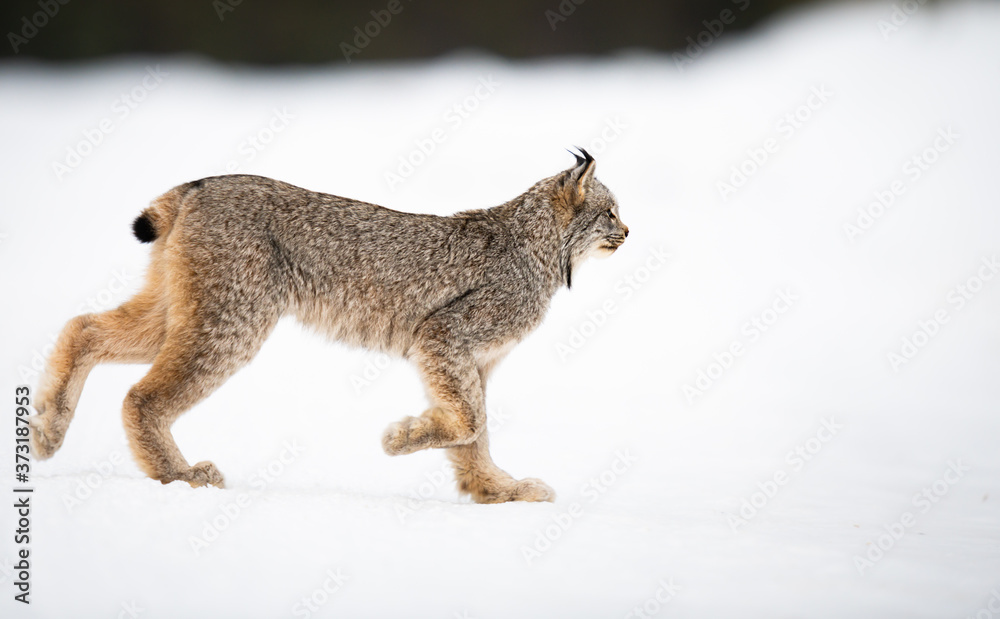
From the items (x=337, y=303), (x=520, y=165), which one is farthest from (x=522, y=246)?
(x=520, y=165)

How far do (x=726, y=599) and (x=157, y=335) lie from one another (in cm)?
298

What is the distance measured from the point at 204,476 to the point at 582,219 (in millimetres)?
2395

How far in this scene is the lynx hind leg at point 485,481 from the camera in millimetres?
4902

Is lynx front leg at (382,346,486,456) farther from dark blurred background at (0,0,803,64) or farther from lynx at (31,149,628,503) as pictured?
dark blurred background at (0,0,803,64)

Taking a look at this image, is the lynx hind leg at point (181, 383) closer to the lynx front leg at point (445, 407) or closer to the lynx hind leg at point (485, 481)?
the lynx front leg at point (445, 407)

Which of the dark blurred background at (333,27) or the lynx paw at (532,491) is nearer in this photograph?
the lynx paw at (532,491)

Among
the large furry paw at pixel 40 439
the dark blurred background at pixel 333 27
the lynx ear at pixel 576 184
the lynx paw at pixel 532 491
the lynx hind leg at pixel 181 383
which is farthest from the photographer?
the dark blurred background at pixel 333 27

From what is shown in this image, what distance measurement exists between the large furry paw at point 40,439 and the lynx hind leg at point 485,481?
1947 millimetres

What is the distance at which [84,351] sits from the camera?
457cm

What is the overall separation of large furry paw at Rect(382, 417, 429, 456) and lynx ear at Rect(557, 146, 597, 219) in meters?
1.51

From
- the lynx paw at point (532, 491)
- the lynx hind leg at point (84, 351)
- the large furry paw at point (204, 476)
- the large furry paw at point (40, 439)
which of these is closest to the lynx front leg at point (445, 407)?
the lynx paw at point (532, 491)

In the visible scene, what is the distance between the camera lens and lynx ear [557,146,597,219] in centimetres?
505

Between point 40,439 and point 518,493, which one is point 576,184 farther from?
point 40,439

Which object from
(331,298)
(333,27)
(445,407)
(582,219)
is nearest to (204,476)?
(331,298)
